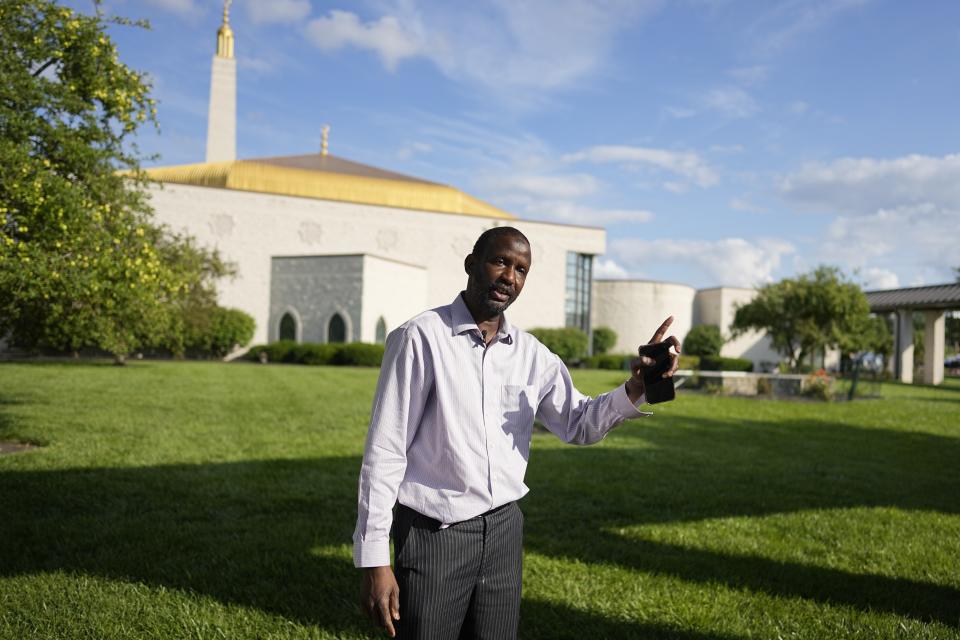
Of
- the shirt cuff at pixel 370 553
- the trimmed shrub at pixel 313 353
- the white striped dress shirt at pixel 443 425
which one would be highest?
the white striped dress shirt at pixel 443 425

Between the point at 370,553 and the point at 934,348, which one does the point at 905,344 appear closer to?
the point at 934,348

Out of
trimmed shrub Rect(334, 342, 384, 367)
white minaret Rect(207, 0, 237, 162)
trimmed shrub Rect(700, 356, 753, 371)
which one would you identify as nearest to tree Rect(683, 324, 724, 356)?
trimmed shrub Rect(700, 356, 753, 371)

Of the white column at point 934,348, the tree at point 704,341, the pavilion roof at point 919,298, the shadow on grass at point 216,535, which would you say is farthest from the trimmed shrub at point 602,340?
the shadow on grass at point 216,535

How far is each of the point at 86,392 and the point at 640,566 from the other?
14.3m

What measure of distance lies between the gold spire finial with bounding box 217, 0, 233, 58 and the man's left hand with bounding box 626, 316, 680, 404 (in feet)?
191

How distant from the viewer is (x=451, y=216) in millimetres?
45781

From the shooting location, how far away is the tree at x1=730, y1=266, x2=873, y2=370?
27.8m

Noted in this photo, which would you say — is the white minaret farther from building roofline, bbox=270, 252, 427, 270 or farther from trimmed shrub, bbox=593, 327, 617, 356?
trimmed shrub, bbox=593, 327, 617, 356

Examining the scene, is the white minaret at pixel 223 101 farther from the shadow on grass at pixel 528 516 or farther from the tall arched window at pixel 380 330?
the shadow on grass at pixel 528 516

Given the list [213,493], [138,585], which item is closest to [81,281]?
[213,493]

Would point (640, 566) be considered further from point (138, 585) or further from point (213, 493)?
point (213, 493)

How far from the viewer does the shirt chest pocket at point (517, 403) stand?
2.48m

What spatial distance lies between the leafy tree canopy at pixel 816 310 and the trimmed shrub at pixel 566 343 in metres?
14.9

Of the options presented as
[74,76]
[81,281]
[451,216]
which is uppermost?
[451,216]
